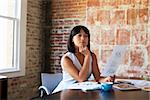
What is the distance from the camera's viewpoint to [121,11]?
15.7 ft

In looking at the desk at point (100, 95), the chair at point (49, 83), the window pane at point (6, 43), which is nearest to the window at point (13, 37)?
the window pane at point (6, 43)

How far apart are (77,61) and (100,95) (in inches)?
32.3

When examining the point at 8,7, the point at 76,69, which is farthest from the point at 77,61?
the point at 8,7

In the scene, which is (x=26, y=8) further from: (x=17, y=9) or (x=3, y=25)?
(x=3, y=25)

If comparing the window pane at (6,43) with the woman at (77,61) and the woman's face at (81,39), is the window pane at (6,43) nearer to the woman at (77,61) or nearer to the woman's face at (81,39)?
the woman at (77,61)

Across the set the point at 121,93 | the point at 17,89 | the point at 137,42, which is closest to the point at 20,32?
the point at 17,89

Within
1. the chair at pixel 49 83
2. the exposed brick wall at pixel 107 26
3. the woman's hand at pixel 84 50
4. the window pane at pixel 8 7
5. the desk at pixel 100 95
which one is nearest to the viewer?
the desk at pixel 100 95

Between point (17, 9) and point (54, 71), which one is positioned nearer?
point (17, 9)

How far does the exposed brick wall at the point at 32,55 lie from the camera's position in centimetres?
477

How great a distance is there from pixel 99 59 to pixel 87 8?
98 cm

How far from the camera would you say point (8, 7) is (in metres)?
4.59

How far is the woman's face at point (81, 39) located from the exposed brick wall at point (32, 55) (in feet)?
6.97

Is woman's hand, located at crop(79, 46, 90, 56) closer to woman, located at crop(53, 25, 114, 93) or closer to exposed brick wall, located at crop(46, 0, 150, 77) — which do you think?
woman, located at crop(53, 25, 114, 93)

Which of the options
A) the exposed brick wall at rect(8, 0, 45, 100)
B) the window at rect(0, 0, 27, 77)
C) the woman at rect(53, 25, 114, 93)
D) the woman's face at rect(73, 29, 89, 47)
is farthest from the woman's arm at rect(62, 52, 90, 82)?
the exposed brick wall at rect(8, 0, 45, 100)
